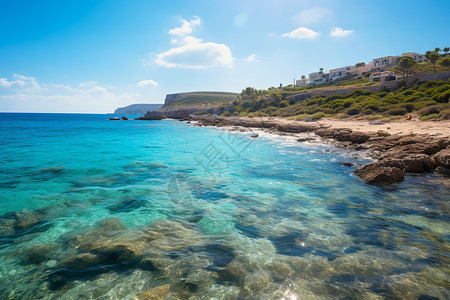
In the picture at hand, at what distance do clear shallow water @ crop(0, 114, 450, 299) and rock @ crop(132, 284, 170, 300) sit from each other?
0.11 meters

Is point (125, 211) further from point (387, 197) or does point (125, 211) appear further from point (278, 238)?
point (387, 197)

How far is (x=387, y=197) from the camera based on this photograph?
266 inches

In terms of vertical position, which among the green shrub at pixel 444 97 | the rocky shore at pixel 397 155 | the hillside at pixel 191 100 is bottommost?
the rocky shore at pixel 397 155

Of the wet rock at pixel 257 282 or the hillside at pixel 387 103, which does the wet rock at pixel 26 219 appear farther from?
the hillside at pixel 387 103

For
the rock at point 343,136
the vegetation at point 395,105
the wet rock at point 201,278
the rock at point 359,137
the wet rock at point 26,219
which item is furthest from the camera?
the vegetation at point 395,105

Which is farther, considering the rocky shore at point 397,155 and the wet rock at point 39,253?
the rocky shore at point 397,155

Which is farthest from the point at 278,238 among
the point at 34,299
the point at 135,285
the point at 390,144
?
the point at 390,144

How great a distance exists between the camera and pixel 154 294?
2930mm

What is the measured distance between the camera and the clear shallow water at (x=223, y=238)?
10.2 feet

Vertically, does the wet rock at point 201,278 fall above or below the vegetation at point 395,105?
below

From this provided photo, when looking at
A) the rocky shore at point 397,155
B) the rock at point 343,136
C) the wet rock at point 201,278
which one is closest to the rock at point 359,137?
the rocky shore at point 397,155

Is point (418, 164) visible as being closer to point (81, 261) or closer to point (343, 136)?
point (343, 136)

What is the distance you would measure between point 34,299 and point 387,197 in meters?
8.70

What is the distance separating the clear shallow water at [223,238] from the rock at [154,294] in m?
0.11
